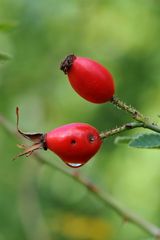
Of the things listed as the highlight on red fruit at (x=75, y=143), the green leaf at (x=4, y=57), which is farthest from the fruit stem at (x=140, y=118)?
the green leaf at (x=4, y=57)

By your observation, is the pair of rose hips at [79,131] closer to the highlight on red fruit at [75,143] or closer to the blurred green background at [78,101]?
the highlight on red fruit at [75,143]

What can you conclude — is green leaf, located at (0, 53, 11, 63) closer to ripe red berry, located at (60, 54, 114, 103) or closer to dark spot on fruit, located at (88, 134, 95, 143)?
ripe red berry, located at (60, 54, 114, 103)

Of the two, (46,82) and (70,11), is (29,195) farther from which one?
(70,11)

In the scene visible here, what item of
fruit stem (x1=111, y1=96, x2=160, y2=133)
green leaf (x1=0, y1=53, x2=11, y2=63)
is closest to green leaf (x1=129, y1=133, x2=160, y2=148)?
fruit stem (x1=111, y1=96, x2=160, y2=133)

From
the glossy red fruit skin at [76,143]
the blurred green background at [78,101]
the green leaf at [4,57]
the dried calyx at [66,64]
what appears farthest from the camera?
the blurred green background at [78,101]

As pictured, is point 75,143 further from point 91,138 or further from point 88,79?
point 88,79

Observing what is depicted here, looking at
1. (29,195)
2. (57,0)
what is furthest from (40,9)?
(29,195)
